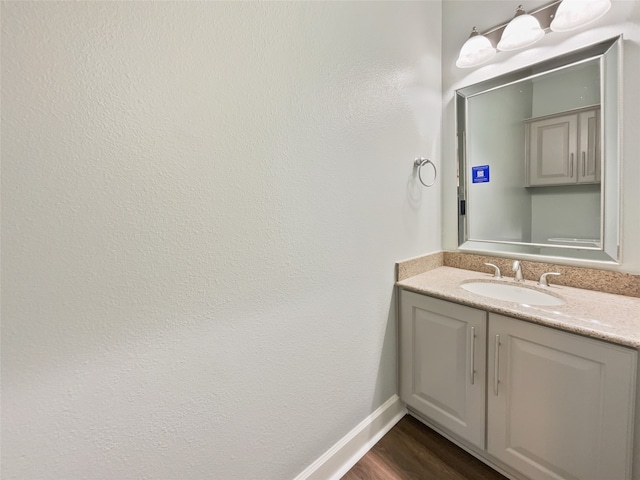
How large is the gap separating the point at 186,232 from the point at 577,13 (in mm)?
1851

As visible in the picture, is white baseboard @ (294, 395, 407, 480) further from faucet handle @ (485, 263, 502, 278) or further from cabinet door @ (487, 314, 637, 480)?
faucet handle @ (485, 263, 502, 278)

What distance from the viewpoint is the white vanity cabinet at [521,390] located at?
0.93 meters

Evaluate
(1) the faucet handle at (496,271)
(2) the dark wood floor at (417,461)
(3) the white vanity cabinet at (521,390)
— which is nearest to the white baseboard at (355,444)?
(2) the dark wood floor at (417,461)

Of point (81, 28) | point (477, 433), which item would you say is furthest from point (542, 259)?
point (81, 28)

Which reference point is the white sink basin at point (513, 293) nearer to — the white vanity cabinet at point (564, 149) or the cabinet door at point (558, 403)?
the cabinet door at point (558, 403)

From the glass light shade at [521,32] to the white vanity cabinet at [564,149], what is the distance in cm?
39

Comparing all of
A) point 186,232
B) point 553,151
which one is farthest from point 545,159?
point 186,232

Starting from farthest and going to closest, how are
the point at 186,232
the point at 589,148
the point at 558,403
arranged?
1. the point at 589,148
2. the point at 558,403
3. the point at 186,232

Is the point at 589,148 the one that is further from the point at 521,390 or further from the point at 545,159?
the point at 521,390

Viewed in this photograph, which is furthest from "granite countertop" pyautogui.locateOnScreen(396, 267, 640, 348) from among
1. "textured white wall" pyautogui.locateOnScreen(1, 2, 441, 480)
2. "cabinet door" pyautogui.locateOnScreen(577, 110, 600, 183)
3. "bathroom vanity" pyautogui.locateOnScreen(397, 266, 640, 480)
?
"cabinet door" pyautogui.locateOnScreen(577, 110, 600, 183)

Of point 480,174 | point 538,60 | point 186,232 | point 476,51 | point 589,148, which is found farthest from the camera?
point 480,174

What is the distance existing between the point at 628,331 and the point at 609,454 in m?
0.42

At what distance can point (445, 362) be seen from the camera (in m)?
1.36

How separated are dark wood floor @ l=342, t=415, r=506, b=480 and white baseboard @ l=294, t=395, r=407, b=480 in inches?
1.2
